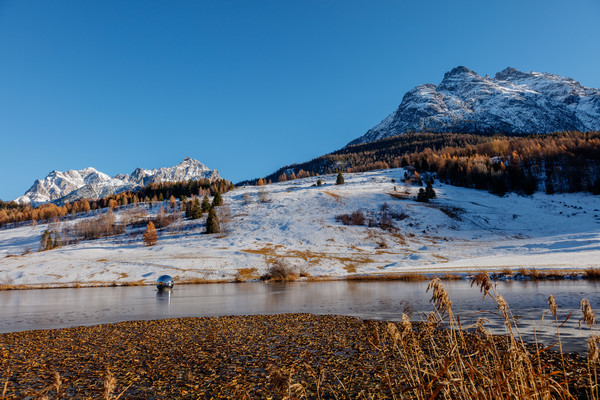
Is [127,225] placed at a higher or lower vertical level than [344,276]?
higher

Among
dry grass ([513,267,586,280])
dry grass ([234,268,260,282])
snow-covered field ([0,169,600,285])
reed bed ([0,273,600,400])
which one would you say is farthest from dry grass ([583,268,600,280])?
dry grass ([234,268,260,282])

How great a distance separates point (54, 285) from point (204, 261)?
31.6 metres

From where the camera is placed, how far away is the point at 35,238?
15038 centimetres

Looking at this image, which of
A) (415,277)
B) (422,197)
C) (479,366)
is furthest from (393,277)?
(422,197)

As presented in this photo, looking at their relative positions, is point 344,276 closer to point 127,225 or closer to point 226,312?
point 226,312

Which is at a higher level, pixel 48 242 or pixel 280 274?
pixel 48 242

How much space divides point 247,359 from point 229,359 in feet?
2.62

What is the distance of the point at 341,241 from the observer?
371ft

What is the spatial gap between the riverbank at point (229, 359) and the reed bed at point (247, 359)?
0.05 metres

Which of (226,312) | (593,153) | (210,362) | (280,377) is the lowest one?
(226,312)

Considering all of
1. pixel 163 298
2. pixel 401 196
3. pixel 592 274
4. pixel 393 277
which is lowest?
pixel 393 277

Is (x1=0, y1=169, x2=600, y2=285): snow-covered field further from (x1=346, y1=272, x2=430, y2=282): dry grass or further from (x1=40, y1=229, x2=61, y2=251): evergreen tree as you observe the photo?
(x1=346, y1=272, x2=430, y2=282): dry grass

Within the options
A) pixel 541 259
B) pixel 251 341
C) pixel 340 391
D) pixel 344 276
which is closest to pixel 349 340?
pixel 251 341

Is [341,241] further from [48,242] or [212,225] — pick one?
[48,242]
